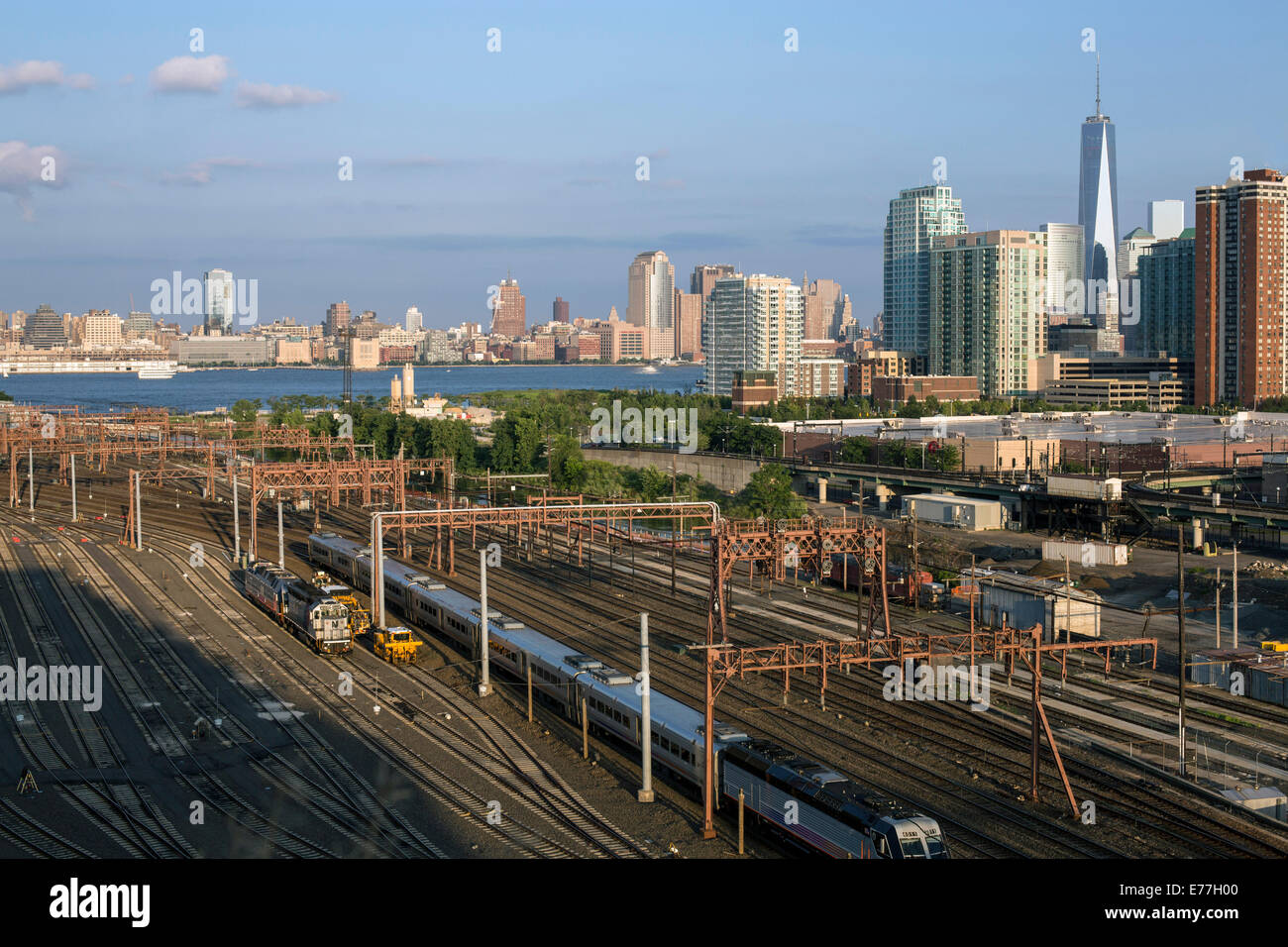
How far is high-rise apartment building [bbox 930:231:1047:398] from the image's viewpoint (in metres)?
150

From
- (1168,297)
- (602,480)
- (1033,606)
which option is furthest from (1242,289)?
(1033,606)

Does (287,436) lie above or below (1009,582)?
above

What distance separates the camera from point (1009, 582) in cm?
3403

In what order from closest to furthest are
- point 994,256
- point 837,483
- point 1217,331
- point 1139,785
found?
point 1139,785 < point 837,483 < point 1217,331 < point 994,256

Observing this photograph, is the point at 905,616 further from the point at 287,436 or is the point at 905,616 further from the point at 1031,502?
the point at 287,436

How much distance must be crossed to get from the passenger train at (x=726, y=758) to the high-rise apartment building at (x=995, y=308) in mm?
132943

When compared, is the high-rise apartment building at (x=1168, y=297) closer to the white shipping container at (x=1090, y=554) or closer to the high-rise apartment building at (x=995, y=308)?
the high-rise apartment building at (x=995, y=308)

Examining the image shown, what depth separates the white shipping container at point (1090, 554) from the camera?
4266cm

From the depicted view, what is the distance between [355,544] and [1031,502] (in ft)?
100

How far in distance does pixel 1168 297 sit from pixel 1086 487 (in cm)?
13107

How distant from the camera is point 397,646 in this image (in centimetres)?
2839

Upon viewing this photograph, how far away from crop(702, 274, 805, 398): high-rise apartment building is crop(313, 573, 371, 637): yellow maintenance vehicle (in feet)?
397

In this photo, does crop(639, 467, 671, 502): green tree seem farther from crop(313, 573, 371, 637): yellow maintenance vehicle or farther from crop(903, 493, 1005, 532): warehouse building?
crop(313, 573, 371, 637): yellow maintenance vehicle

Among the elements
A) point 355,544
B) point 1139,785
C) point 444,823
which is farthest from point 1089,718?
point 355,544
